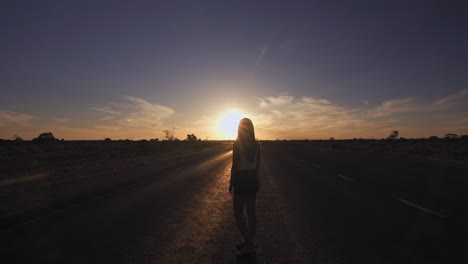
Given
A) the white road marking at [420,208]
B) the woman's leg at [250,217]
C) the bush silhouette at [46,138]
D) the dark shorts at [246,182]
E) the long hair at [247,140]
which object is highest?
the bush silhouette at [46,138]

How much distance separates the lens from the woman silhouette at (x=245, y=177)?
157 inches

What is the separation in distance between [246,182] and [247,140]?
23.6 inches

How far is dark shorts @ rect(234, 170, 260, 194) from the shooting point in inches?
157

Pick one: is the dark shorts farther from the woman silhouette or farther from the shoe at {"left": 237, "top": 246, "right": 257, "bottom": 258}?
the shoe at {"left": 237, "top": 246, "right": 257, "bottom": 258}

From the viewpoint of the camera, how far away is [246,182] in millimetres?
3990

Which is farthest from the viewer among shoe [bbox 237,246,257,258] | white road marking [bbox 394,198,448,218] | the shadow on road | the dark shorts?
white road marking [bbox 394,198,448,218]

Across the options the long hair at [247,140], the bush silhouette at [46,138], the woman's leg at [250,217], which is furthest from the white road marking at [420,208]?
the bush silhouette at [46,138]

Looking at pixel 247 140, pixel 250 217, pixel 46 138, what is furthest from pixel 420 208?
pixel 46 138

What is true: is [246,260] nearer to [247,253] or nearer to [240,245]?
[247,253]

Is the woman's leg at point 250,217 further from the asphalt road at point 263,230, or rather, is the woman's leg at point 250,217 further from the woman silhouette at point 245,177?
the asphalt road at point 263,230

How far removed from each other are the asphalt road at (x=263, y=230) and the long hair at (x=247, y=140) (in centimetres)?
144

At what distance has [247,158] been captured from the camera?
405 cm

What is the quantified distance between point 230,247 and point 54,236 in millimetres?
3182

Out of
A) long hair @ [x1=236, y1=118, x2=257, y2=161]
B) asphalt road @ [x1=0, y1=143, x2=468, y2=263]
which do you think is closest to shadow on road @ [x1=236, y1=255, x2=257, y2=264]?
asphalt road @ [x1=0, y1=143, x2=468, y2=263]
